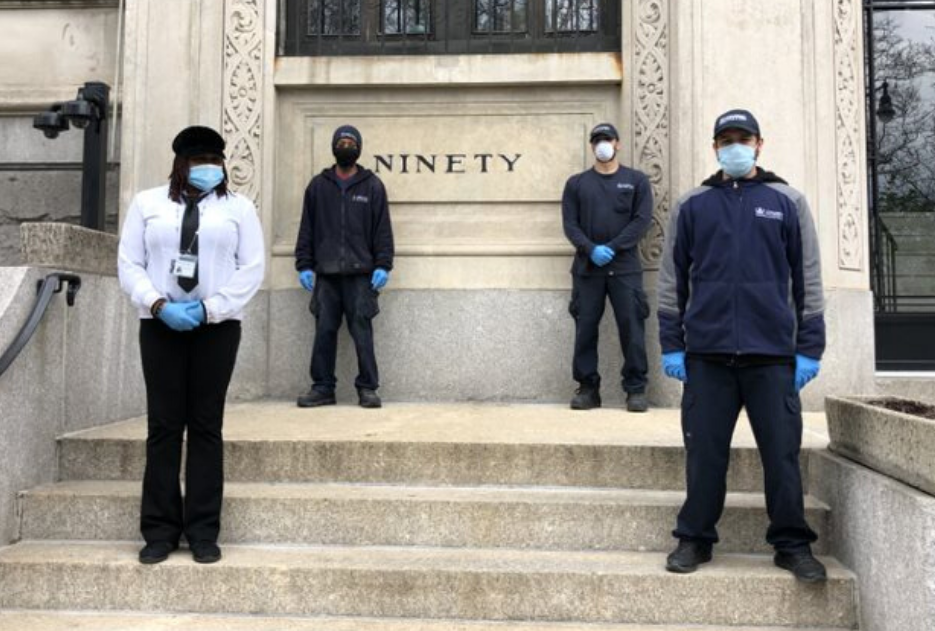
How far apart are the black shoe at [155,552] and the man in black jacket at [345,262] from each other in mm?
2441

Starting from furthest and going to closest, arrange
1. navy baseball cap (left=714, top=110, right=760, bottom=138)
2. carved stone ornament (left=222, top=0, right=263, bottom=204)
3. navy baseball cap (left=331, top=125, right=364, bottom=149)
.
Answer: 1. carved stone ornament (left=222, top=0, right=263, bottom=204)
2. navy baseball cap (left=331, top=125, right=364, bottom=149)
3. navy baseball cap (left=714, top=110, right=760, bottom=138)

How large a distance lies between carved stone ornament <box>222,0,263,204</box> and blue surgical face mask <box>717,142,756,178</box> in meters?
4.45

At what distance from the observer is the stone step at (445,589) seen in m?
3.48

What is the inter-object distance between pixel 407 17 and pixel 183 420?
473cm

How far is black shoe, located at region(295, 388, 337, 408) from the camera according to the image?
20.2 feet

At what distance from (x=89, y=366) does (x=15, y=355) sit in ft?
3.45

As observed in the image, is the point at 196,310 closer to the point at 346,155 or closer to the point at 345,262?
the point at 345,262

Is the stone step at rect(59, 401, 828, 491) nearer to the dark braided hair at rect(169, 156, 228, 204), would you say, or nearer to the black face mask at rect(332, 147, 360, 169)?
the dark braided hair at rect(169, 156, 228, 204)

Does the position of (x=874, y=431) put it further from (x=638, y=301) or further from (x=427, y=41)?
(x=427, y=41)

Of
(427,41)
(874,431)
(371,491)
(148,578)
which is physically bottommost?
(148,578)

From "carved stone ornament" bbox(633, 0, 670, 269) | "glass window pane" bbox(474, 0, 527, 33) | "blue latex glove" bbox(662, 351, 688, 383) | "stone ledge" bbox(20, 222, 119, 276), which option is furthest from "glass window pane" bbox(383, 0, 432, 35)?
"blue latex glove" bbox(662, 351, 688, 383)

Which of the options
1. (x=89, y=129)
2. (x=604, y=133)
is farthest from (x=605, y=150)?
(x=89, y=129)

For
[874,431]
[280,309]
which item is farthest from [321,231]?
[874,431]

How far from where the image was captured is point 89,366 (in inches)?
199
